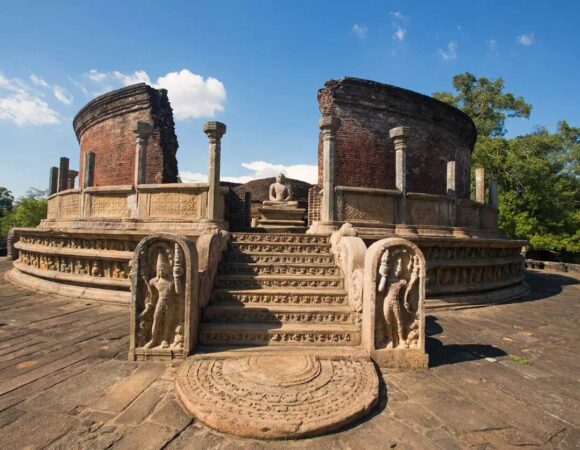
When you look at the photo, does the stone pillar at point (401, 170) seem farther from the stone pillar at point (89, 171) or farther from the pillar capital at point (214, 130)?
the stone pillar at point (89, 171)

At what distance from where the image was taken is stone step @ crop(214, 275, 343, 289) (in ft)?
15.5

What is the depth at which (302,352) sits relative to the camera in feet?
11.6

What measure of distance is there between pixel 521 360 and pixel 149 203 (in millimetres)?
7356

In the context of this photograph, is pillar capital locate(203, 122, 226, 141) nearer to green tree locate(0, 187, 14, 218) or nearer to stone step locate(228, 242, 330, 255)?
stone step locate(228, 242, 330, 255)

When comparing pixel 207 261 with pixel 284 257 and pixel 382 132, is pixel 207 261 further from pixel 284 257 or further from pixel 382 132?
pixel 382 132

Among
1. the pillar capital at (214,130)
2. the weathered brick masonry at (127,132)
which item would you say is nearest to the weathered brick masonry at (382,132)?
the pillar capital at (214,130)

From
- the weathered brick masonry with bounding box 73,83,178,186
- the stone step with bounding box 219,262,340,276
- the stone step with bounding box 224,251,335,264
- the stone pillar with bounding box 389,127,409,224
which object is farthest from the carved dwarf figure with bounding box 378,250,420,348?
the weathered brick masonry with bounding box 73,83,178,186

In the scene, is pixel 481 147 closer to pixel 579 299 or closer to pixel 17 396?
pixel 579 299

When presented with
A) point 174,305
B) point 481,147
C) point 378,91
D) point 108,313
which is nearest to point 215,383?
point 174,305

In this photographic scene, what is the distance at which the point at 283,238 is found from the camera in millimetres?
5867

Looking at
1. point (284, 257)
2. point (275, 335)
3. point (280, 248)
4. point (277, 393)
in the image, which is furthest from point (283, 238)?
point (277, 393)

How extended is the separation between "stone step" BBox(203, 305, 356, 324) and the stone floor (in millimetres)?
897

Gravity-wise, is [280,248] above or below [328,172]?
below

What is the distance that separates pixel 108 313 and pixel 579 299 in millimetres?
11008
